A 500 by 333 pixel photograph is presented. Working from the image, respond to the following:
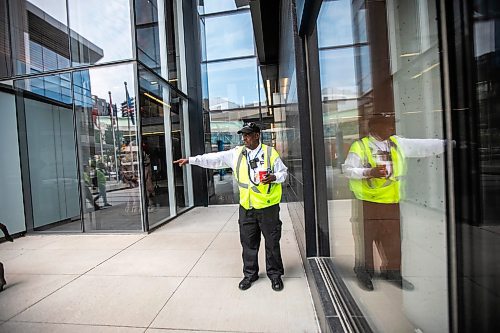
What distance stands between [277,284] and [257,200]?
979 mm

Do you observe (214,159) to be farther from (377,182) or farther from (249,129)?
(377,182)

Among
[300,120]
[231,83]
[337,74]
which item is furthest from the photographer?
Result: [231,83]

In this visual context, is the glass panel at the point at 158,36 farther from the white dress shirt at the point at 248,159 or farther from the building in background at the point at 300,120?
the white dress shirt at the point at 248,159

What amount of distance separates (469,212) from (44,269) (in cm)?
522

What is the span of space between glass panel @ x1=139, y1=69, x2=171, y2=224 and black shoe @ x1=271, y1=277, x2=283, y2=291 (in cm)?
419

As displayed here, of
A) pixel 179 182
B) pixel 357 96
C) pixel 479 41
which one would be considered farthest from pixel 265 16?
pixel 479 41

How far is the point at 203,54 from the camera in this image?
10133 millimetres

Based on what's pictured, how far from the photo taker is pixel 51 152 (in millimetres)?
7520

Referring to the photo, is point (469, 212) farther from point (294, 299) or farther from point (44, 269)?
point (44, 269)

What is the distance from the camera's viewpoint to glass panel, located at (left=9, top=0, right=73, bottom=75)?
6.92m

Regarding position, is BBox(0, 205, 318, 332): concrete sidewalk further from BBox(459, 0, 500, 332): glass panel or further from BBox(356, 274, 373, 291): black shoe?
BBox(459, 0, 500, 332): glass panel

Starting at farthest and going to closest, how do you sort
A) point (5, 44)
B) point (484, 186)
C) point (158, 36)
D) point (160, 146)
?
point (158, 36), point (160, 146), point (5, 44), point (484, 186)

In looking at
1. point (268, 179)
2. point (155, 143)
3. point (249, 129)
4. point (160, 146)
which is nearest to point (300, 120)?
point (249, 129)

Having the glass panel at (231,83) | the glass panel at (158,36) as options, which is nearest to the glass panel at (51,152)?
the glass panel at (158,36)
